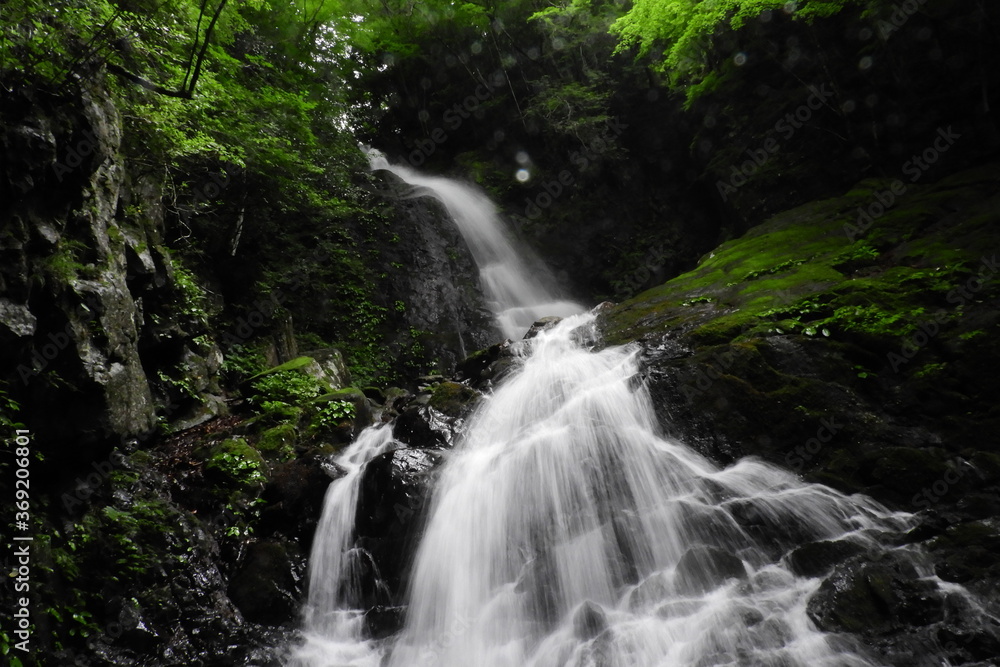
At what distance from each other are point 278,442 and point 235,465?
86 centimetres

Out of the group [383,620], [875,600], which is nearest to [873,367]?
[875,600]

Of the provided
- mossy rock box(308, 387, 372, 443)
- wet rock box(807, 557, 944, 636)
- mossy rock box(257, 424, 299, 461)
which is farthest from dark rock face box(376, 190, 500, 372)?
wet rock box(807, 557, 944, 636)

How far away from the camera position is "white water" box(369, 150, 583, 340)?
15.2m

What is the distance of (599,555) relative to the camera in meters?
5.45

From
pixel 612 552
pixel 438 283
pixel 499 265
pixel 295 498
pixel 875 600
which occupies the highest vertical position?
pixel 438 283

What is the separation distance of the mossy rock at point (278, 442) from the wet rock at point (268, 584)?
1.51 metres

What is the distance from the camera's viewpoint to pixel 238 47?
13.1 meters

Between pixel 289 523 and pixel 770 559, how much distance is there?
222 inches

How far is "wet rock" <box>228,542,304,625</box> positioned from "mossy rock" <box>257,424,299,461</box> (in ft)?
4.95

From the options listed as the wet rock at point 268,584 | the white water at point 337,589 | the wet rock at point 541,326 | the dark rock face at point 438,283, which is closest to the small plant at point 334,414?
the white water at point 337,589

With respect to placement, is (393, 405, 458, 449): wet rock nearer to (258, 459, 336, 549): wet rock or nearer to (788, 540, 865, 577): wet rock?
(258, 459, 336, 549): wet rock

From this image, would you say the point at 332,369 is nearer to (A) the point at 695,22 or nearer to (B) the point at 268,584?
(B) the point at 268,584

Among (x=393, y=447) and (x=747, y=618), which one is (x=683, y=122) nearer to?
(x=393, y=447)

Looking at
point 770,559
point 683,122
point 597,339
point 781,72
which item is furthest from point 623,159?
point 770,559
